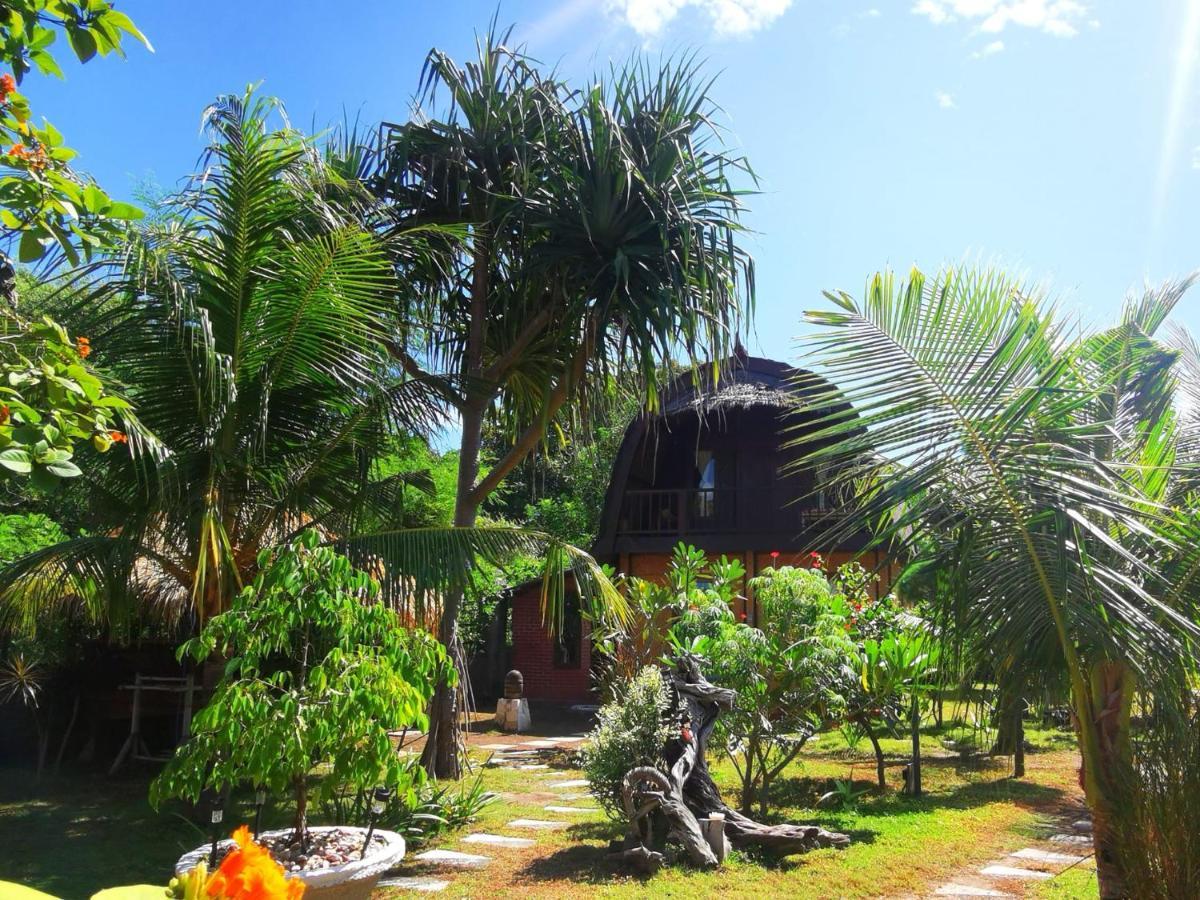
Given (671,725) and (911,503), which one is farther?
(671,725)

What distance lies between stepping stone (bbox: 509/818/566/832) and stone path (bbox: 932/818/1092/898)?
3.26 meters

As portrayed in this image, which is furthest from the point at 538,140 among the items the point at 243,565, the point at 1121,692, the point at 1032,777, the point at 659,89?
the point at 1032,777

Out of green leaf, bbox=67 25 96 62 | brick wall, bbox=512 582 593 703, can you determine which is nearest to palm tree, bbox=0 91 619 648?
green leaf, bbox=67 25 96 62

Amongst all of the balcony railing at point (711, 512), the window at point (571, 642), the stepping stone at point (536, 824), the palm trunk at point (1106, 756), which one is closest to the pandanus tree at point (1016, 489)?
the palm trunk at point (1106, 756)

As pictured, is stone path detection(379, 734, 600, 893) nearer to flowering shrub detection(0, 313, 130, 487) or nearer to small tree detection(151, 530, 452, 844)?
small tree detection(151, 530, 452, 844)

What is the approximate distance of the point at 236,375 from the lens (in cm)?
676

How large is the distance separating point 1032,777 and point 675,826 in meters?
5.97

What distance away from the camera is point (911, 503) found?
396 centimetres

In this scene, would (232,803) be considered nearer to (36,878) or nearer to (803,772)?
(36,878)

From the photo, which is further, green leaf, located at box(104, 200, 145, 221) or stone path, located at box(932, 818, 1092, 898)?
stone path, located at box(932, 818, 1092, 898)

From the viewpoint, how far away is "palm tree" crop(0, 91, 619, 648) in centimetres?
648

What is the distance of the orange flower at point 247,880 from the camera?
2.14 m

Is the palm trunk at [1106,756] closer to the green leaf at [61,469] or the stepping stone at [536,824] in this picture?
the green leaf at [61,469]

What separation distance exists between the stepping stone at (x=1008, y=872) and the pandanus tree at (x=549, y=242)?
460 centimetres
